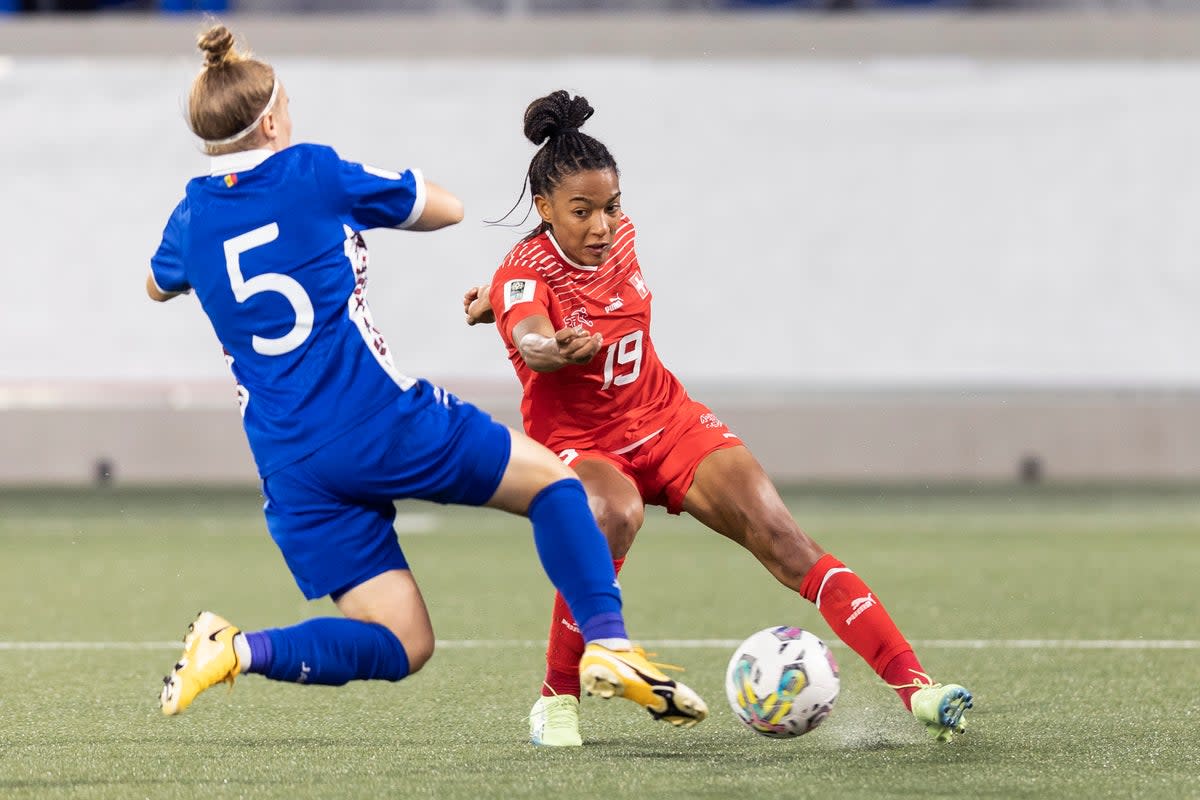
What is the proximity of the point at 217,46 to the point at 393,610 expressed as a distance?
1174mm

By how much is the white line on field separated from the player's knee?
5.90ft

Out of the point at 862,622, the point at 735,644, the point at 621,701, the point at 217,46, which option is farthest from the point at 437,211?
the point at 735,644

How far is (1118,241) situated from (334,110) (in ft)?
19.2

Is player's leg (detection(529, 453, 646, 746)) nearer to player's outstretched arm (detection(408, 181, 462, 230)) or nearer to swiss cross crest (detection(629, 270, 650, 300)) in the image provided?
swiss cross crest (detection(629, 270, 650, 300))

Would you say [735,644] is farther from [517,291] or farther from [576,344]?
[576,344]

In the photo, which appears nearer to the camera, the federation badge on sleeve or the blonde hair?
the blonde hair

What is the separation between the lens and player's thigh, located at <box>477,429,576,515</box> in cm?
356

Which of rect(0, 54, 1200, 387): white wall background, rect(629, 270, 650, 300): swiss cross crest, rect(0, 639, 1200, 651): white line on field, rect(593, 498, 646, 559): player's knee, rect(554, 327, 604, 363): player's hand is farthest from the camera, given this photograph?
rect(0, 54, 1200, 387): white wall background

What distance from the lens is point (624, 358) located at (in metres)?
4.43

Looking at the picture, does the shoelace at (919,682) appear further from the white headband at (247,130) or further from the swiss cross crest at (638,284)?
the white headband at (247,130)

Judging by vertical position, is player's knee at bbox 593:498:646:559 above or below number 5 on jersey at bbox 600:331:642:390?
below

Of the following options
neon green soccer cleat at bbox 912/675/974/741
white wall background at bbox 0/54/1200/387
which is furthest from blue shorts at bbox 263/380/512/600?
white wall background at bbox 0/54/1200/387

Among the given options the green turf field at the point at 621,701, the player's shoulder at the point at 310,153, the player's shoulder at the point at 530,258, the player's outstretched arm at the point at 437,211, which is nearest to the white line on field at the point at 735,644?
the green turf field at the point at 621,701

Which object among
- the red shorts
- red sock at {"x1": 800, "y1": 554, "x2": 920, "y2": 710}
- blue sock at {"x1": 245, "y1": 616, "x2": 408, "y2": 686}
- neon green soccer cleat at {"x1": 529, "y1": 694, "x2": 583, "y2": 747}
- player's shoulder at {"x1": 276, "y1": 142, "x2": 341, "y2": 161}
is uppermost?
player's shoulder at {"x1": 276, "y1": 142, "x2": 341, "y2": 161}
